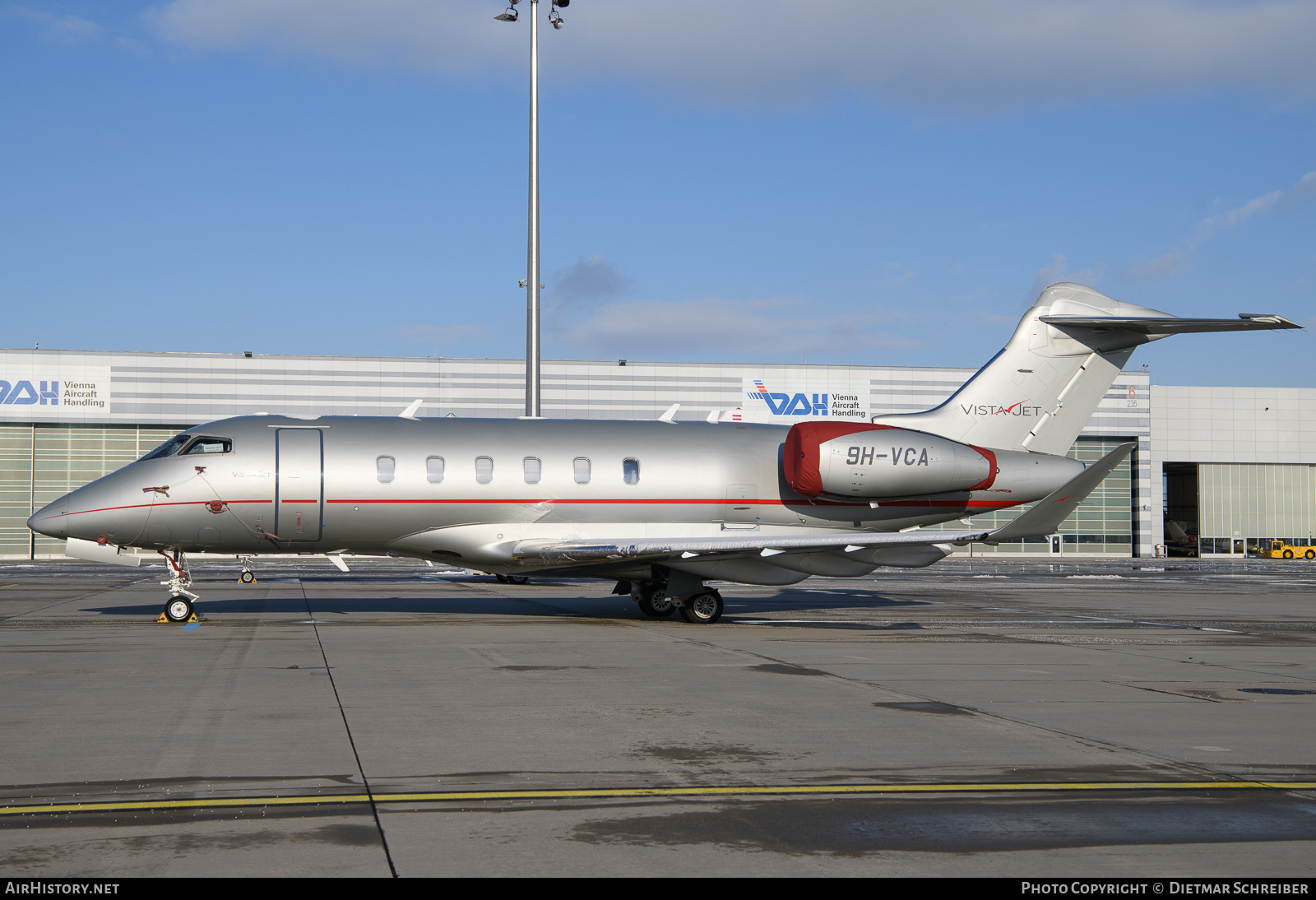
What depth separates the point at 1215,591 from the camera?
3534 cm

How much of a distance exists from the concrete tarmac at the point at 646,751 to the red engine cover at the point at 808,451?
3331 millimetres

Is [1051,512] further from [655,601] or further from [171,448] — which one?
[171,448]

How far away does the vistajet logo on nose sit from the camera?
77.2 feet

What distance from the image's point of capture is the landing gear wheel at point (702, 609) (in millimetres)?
21516

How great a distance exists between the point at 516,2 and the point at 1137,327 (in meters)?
25.3

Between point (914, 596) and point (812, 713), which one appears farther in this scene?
point (914, 596)

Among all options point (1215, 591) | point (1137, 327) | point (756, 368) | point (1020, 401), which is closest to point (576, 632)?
point (1020, 401)

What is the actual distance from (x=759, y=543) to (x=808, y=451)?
2.57 m

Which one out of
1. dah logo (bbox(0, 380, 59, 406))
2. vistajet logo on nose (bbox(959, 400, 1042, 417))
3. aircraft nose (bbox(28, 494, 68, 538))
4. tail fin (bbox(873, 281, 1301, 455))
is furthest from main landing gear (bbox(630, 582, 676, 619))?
dah logo (bbox(0, 380, 59, 406))

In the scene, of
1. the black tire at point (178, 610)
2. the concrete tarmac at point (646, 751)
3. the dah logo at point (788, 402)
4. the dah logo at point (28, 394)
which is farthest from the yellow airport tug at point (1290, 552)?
the dah logo at point (28, 394)

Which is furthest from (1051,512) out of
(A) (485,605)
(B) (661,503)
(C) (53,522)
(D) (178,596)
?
(C) (53,522)

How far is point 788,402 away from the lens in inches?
2712

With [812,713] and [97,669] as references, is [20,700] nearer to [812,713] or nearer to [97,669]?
[97,669]

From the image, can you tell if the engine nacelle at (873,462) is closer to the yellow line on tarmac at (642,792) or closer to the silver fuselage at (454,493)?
→ the silver fuselage at (454,493)
